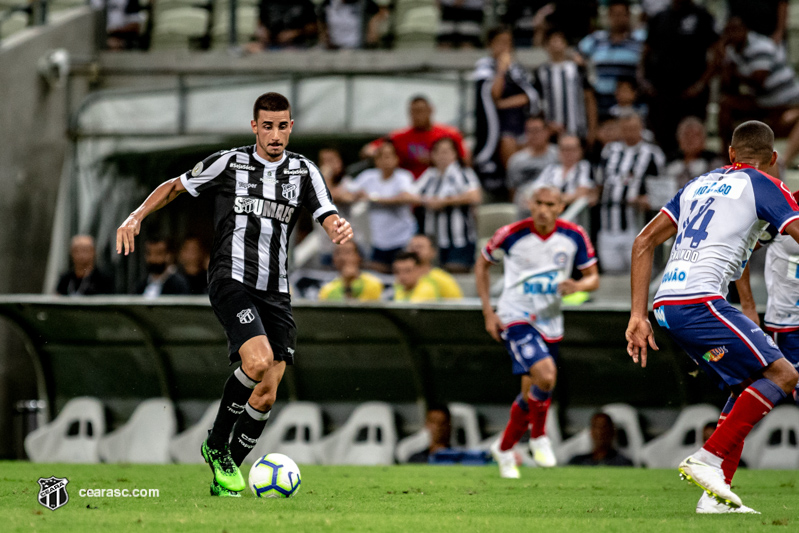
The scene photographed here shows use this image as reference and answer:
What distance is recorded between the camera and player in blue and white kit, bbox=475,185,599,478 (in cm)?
995

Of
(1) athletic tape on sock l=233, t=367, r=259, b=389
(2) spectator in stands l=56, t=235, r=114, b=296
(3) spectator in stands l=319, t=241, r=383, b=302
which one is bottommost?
(2) spectator in stands l=56, t=235, r=114, b=296

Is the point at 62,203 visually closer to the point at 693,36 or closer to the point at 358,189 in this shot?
the point at 358,189

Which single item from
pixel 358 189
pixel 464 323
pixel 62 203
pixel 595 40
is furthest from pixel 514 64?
pixel 62 203

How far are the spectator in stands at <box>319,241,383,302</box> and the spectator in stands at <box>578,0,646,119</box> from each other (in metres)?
4.22

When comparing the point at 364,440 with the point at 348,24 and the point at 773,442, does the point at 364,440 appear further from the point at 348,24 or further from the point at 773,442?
the point at 348,24

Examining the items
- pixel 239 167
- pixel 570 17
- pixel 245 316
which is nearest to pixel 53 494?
pixel 245 316

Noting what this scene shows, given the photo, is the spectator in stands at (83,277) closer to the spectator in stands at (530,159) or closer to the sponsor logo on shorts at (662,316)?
the spectator in stands at (530,159)

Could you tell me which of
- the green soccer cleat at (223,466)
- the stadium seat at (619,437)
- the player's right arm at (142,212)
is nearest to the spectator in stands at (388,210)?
the stadium seat at (619,437)

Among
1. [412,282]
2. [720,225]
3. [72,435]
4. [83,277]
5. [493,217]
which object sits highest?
[720,225]

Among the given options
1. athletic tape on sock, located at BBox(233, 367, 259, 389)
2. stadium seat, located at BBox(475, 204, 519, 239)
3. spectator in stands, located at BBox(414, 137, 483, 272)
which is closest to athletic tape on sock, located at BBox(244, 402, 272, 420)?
athletic tape on sock, located at BBox(233, 367, 259, 389)

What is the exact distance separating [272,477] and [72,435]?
6.91 metres

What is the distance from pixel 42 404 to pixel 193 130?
15.5 ft

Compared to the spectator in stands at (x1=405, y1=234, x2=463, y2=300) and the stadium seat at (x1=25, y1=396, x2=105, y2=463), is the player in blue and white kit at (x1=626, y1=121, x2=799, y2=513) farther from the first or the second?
the stadium seat at (x1=25, y1=396, x2=105, y2=463)

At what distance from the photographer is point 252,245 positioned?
7207 millimetres
